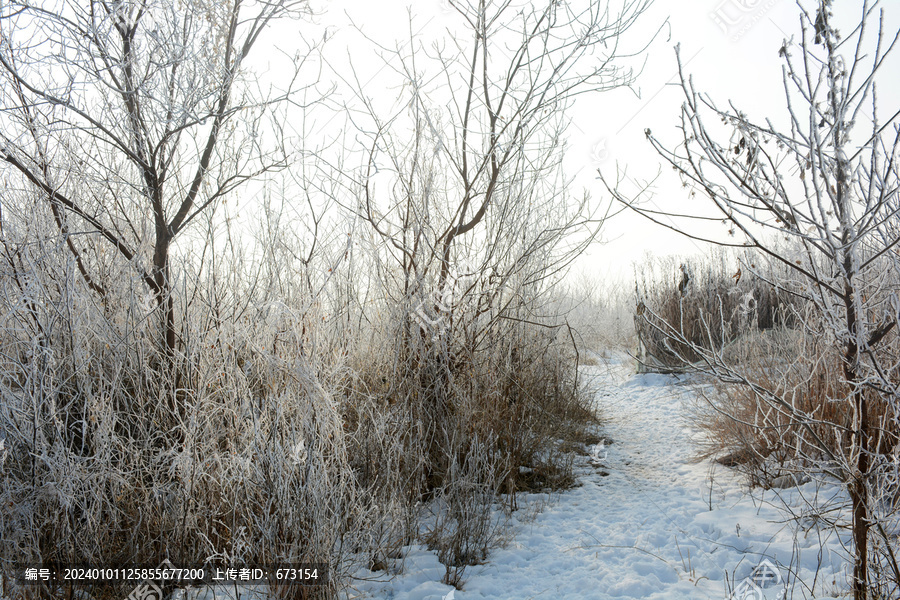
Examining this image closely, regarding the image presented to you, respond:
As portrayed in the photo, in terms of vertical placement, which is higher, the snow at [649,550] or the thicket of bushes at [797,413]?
the thicket of bushes at [797,413]

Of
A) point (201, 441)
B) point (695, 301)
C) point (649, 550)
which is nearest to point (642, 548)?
point (649, 550)

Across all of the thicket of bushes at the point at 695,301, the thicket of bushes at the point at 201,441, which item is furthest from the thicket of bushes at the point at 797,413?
the thicket of bushes at the point at 695,301

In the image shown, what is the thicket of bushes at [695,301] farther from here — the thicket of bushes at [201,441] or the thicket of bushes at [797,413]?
the thicket of bushes at [201,441]

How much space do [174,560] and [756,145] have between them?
2829 mm

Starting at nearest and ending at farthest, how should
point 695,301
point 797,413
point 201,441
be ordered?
1. point 797,413
2. point 201,441
3. point 695,301

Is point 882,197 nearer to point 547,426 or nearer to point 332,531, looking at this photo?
point 332,531

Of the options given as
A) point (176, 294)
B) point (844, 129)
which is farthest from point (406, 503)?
point (844, 129)

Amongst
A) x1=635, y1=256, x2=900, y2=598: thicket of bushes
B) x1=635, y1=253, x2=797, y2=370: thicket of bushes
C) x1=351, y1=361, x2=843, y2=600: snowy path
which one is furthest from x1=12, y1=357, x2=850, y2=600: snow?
x1=635, y1=253, x2=797, y2=370: thicket of bushes

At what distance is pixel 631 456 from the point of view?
4.54 meters

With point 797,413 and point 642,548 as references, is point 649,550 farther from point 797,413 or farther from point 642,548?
point 797,413

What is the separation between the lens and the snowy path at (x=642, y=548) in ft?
7.85

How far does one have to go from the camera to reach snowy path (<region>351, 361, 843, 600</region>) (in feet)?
7.85

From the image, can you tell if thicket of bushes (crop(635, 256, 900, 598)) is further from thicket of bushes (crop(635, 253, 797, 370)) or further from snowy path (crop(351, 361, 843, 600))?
thicket of bushes (crop(635, 253, 797, 370))

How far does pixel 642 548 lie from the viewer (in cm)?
278
